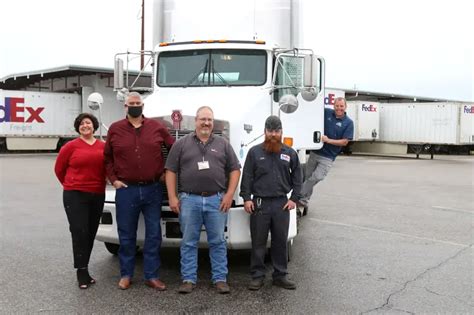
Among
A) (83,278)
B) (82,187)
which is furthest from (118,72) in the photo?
(83,278)

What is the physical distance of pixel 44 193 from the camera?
42.4 ft

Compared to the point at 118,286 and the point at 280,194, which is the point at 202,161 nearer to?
the point at 280,194

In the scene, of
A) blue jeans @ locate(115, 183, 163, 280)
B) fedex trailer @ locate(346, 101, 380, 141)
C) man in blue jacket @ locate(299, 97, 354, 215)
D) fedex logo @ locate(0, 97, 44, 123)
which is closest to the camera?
blue jeans @ locate(115, 183, 163, 280)

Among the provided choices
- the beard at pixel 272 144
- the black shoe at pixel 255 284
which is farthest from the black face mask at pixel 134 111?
the black shoe at pixel 255 284

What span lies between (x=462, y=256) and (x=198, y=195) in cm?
387

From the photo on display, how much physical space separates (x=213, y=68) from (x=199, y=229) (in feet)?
8.40

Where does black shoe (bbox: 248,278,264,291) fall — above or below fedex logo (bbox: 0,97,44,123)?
below

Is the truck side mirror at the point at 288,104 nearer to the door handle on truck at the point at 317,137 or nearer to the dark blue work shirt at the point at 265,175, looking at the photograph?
the dark blue work shirt at the point at 265,175

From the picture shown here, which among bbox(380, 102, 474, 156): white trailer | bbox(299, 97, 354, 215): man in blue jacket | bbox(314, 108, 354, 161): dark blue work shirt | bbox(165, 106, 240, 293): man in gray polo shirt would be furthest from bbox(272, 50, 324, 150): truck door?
bbox(380, 102, 474, 156): white trailer

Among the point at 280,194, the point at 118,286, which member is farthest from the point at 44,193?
the point at 280,194

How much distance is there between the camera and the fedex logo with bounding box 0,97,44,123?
Answer: 28891 millimetres

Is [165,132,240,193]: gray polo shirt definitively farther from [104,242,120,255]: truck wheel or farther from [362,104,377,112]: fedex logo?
[362,104,377,112]: fedex logo

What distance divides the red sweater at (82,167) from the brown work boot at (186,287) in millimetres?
1270

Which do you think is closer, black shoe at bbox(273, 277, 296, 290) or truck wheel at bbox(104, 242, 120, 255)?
black shoe at bbox(273, 277, 296, 290)
